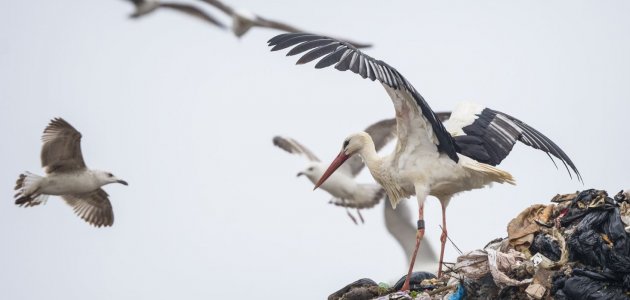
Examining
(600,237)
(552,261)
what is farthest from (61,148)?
(600,237)

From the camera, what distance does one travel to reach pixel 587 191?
28.5ft

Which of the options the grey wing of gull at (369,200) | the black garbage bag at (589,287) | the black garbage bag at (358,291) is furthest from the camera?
the grey wing of gull at (369,200)

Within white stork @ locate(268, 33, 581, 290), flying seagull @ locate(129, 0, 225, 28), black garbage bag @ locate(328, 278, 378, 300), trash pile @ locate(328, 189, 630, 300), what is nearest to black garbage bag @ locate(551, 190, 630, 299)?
trash pile @ locate(328, 189, 630, 300)

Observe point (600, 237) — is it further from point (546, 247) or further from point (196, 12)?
point (196, 12)

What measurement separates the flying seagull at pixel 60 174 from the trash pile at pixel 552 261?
544 centimetres

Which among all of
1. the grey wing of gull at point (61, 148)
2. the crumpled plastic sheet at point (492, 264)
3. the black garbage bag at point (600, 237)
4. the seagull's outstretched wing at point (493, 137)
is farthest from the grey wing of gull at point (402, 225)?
the black garbage bag at point (600, 237)

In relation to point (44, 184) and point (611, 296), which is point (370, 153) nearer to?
point (611, 296)

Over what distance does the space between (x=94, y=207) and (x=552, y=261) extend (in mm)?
8057

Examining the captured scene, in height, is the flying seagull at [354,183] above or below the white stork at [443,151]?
above

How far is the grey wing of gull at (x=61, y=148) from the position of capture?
13.5m

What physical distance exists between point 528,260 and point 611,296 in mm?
880

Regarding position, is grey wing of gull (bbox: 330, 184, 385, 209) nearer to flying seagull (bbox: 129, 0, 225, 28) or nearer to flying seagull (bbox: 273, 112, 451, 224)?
flying seagull (bbox: 273, 112, 451, 224)

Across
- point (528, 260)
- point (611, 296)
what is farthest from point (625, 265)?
point (528, 260)

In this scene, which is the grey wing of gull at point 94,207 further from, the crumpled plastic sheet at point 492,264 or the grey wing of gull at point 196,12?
the crumpled plastic sheet at point 492,264
